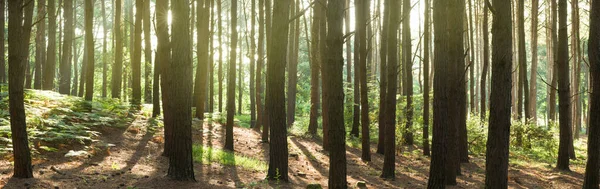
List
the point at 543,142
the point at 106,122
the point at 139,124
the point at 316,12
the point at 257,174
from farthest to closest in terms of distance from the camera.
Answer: the point at 543,142
the point at 316,12
the point at 139,124
the point at 106,122
the point at 257,174

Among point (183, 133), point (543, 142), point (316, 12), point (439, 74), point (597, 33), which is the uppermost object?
point (316, 12)

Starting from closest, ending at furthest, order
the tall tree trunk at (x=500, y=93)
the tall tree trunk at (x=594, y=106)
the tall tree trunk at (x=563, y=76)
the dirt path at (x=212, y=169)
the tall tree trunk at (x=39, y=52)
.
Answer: the tall tree trunk at (x=500, y=93) → the dirt path at (x=212, y=169) → the tall tree trunk at (x=594, y=106) → the tall tree trunk at (x=563, y=76) → the tall tree trunk at (x=39, y=52)

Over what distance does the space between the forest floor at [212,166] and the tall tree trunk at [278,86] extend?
0.39 m

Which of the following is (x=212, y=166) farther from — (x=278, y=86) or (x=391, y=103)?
(x=391, y=103)

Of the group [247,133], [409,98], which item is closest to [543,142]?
[409,98]

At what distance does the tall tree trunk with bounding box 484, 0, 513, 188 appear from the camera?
6395 millimetres

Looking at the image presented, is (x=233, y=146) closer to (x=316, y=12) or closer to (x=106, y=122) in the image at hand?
(x=106, y=122)

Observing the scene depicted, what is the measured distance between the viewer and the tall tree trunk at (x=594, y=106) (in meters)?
7.99

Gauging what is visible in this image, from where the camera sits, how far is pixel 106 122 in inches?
479

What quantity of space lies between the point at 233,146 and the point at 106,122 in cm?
351

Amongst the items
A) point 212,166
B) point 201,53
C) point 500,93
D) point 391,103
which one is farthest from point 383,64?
point 500,93

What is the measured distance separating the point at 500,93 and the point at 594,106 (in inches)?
110

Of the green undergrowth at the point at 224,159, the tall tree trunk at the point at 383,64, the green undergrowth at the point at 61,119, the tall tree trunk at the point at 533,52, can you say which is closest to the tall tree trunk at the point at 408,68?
the tall tree trunk at the point at 383,64

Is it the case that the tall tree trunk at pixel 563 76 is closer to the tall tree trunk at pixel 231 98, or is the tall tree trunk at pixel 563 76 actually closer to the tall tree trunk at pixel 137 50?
the tall tree trunk at pixel 231 98
